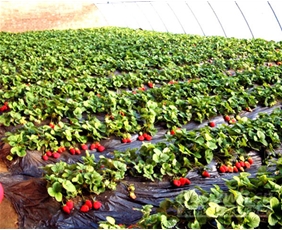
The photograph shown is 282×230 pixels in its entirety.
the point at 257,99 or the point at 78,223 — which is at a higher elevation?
the point at 78,223

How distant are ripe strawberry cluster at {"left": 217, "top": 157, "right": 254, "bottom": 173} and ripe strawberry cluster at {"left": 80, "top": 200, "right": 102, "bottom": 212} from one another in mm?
1488

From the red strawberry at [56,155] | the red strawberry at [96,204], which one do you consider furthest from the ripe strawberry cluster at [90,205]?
the red strawberry at [56,155]

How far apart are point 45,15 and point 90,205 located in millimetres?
18212

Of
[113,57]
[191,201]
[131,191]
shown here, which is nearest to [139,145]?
[131,191]

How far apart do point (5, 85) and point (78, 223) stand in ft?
13.8

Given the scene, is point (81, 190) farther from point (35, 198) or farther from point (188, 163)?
point (188, 163)

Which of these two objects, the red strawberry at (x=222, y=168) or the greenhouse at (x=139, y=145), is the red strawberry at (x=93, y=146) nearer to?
the greenhouse at (x=139, y=145)

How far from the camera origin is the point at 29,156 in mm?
3793

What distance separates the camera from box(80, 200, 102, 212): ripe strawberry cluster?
9.42ft

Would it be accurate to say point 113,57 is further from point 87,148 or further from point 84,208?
point 84,208

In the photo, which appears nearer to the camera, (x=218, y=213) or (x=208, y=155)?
(x=218, y=213)

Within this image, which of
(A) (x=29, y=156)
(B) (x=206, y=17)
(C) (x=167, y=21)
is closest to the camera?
(A) (x=29, y=156)

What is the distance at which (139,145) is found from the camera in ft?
14.2

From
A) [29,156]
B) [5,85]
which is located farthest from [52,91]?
[29,156]
